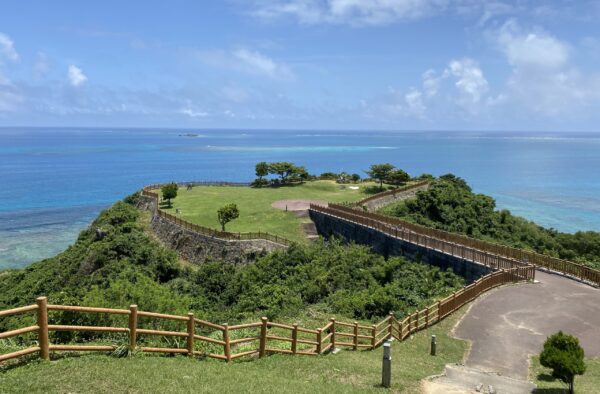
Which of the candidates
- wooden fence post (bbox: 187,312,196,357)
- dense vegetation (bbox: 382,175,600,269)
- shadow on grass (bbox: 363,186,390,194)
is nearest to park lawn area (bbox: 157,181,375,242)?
shadow on grass (bbox: 363,186,390,194)

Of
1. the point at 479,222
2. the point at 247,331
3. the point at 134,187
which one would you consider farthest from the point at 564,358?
the point at 134,187

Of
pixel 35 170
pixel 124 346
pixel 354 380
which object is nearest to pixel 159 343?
pixel 124 346

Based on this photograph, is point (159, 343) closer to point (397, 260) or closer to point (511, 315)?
point (511, 315)

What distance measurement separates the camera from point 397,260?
1225 inches

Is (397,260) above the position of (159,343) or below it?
below

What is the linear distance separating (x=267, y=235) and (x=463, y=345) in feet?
74.0

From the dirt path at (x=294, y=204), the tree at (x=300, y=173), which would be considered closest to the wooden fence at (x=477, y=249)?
the dirt path at (x=294, y=204)

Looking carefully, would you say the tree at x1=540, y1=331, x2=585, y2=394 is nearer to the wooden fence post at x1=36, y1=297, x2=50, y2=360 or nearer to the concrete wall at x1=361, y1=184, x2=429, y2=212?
the wooden fence post at x1=36, y1=297, x2=50, y2=360

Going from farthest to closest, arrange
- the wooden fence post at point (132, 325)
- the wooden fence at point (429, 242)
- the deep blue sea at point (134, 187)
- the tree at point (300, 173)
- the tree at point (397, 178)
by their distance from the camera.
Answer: the tree at point (300, 173) < the deep blue sea at point (134, 187) < the tree at point (397, 178) < the wooden fence at point (429, 242) < the wooden fence post at point (132, 325)

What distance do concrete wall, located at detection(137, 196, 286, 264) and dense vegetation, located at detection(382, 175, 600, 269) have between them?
16819mm

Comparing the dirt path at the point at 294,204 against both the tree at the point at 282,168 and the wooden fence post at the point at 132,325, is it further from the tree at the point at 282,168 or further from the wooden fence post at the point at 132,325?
the wooden fence post at the point at 132,325

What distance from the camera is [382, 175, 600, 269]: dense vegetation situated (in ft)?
143

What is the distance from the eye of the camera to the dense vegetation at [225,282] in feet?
74.5

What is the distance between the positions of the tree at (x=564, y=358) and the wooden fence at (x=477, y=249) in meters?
15.0
